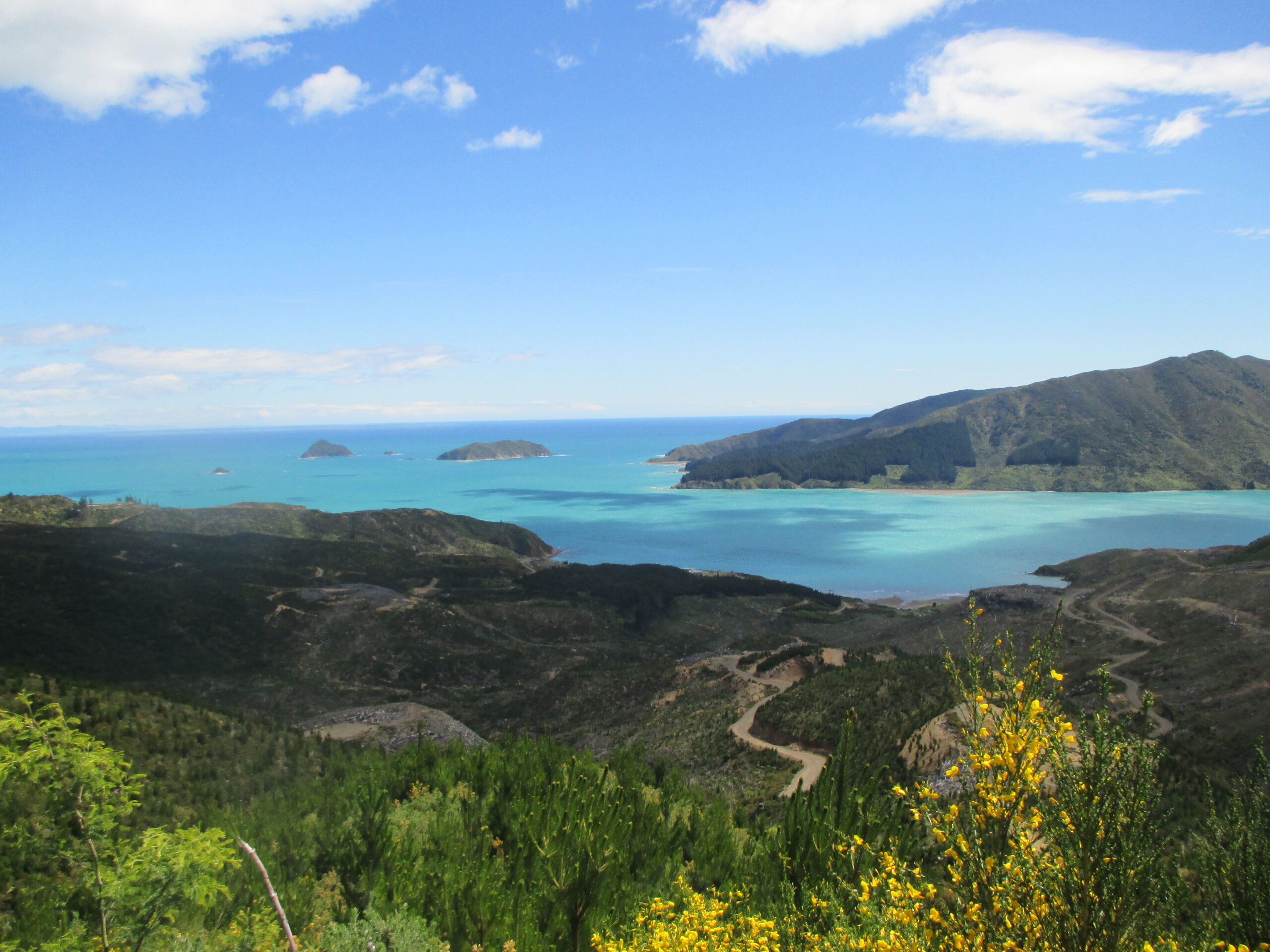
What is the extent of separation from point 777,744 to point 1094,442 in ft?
596

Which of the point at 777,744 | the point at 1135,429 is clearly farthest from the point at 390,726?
the point at 1135,429

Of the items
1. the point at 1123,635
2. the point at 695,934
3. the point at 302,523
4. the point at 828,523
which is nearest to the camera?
the point at 695,934

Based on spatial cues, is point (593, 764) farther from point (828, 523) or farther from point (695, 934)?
point (828, 523)

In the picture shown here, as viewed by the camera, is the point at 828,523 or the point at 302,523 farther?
the point at 828,523

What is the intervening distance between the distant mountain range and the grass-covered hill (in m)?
99.8

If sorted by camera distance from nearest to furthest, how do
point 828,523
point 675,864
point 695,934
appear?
point 695,934, point 675,864, point 828,523

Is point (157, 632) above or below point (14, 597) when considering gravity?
below

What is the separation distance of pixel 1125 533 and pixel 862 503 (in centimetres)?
5395

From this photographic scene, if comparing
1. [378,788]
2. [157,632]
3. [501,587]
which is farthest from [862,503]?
[378,788]

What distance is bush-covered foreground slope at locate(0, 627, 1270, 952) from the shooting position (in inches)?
178

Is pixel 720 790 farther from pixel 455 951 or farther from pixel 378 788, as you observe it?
pixel 455 951

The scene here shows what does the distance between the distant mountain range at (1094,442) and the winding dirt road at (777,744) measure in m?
156

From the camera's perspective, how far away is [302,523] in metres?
87.1

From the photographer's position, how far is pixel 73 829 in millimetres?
6066
